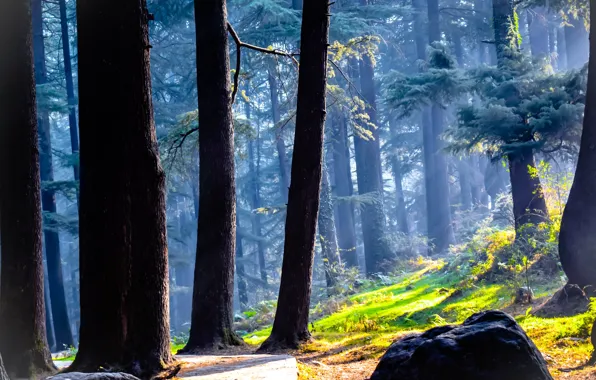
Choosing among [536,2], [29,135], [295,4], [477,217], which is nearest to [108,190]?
[29,135]

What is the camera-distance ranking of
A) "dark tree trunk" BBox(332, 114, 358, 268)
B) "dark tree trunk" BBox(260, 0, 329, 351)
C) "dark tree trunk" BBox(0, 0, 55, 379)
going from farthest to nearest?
"dark tree trunk" BBox(332, 114, 358, 268) → "dark tree trunk" BBox(260, 0, 329, 351) → "dark tree trunk" BBox(0, 0, 55, 379)

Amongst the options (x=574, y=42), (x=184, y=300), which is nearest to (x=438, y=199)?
(x=574, y=42)

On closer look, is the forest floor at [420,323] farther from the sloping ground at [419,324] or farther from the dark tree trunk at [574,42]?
the dark tree trunk at [574,42]

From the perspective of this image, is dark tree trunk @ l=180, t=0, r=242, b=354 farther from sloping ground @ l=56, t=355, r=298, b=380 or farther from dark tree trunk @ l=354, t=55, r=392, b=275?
dark tree trunk @ l=354, t=55, r=392, b=275

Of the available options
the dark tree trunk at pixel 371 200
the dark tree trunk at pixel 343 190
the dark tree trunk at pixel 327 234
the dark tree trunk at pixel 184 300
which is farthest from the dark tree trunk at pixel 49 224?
the dark tree trunk at pixel 184 300

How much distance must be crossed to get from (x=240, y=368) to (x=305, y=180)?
368cm

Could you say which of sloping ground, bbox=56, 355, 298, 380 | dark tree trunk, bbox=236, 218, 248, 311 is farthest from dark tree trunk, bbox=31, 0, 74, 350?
sloping ground, bbox=56, 355, 298, 380

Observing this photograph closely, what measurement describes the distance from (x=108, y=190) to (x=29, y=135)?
137 inches

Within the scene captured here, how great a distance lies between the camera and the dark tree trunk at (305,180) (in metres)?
9.93

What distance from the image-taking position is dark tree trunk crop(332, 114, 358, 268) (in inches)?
1246

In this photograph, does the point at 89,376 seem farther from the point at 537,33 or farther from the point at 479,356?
the point at 537,33

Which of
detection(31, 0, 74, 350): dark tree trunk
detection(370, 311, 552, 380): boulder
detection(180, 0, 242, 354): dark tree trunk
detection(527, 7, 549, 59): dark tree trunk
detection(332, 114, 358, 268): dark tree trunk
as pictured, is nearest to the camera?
detection(370, 311, 552, 380): boulder

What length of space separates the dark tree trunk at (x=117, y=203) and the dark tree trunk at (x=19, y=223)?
263cm

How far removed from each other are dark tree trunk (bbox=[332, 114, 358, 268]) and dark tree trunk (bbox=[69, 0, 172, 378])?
2346 centimetres
